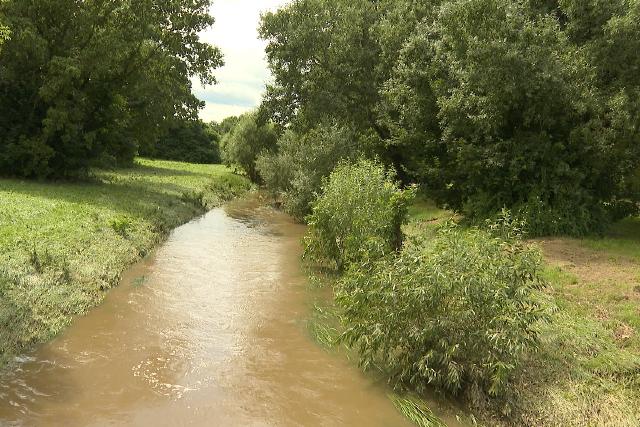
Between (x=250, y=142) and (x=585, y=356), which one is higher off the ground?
(x=250, y=142)

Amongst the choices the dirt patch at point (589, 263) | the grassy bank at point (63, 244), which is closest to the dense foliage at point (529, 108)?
the dirt patch at point (589, 263)

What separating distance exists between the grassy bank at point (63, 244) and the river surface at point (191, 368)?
20.6 inches

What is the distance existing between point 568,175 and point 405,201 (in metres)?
6.94

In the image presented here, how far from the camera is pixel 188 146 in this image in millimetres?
84750

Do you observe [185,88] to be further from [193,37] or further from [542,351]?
[542,351]

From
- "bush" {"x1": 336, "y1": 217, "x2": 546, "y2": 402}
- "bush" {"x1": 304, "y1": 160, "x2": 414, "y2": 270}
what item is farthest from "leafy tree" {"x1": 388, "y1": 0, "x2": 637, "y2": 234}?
"bush" {"x1": 336, "y1": 217, "x2": 546, "y2": 402}

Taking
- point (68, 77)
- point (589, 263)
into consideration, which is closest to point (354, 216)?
point (589, 263)

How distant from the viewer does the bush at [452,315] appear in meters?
8.19

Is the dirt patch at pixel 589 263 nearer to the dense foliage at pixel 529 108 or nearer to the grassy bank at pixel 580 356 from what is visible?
the grassy bank at pixel 580 356

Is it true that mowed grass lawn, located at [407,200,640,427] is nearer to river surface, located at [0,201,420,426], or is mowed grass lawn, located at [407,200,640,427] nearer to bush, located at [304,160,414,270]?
river surface, located at [0,201,420,426]

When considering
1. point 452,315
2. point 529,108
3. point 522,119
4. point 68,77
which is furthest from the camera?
point 68,77

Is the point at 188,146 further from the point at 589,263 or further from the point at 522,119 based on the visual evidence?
the point at 589,263

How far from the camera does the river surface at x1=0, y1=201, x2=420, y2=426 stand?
7754mm

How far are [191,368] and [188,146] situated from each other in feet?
260
